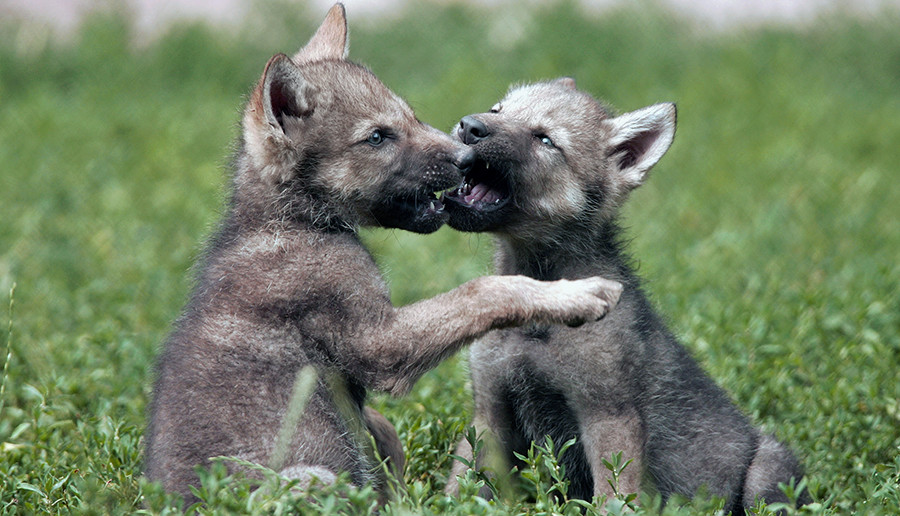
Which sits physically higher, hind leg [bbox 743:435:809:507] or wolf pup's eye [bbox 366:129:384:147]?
wolf pup's eye [bbox 366:129:384:147]

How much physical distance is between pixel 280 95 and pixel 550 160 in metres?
1.30

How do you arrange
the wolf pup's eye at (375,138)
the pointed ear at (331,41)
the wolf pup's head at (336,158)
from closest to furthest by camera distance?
the wolf pup's head at (336,158), the wolf pup's eye at (375,138), the pointed ear at (331,41)

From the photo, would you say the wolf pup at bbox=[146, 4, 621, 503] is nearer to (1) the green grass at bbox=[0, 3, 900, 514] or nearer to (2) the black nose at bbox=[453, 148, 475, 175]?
(2) the black nose at bbox=[453, 148, 475, 175]

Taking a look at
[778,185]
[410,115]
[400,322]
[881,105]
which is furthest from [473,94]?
[400,322]

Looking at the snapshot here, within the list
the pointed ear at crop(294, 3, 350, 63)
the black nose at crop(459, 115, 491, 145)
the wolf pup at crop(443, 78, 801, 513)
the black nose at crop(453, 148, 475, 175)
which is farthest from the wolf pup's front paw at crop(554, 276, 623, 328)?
the pointed ear at crop(294, 3, 350, 63)

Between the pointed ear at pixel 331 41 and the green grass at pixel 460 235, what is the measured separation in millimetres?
570

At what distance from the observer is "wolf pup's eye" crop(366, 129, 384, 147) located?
4852 millimetres

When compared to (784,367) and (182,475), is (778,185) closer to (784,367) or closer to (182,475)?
(784,367)

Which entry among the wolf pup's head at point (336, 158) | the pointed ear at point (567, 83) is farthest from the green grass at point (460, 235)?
the pointed ear at point (567, 83)

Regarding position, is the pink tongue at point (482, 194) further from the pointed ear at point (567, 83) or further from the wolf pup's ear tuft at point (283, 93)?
the pointed ear at point (567, 83)

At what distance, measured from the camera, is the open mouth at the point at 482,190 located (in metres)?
4.98

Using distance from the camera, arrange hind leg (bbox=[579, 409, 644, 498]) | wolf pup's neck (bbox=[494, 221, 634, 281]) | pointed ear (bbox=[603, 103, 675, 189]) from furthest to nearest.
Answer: pointed ear (bbox=[603, 103, 675, 189])
wolf pup's neck (bbox=[494, 221, 634, 281])
hind leg (bbox=[579, 409, 644, 498])

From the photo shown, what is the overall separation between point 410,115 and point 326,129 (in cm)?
44

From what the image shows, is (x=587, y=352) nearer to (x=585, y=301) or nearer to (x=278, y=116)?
(x=585, y=301)
